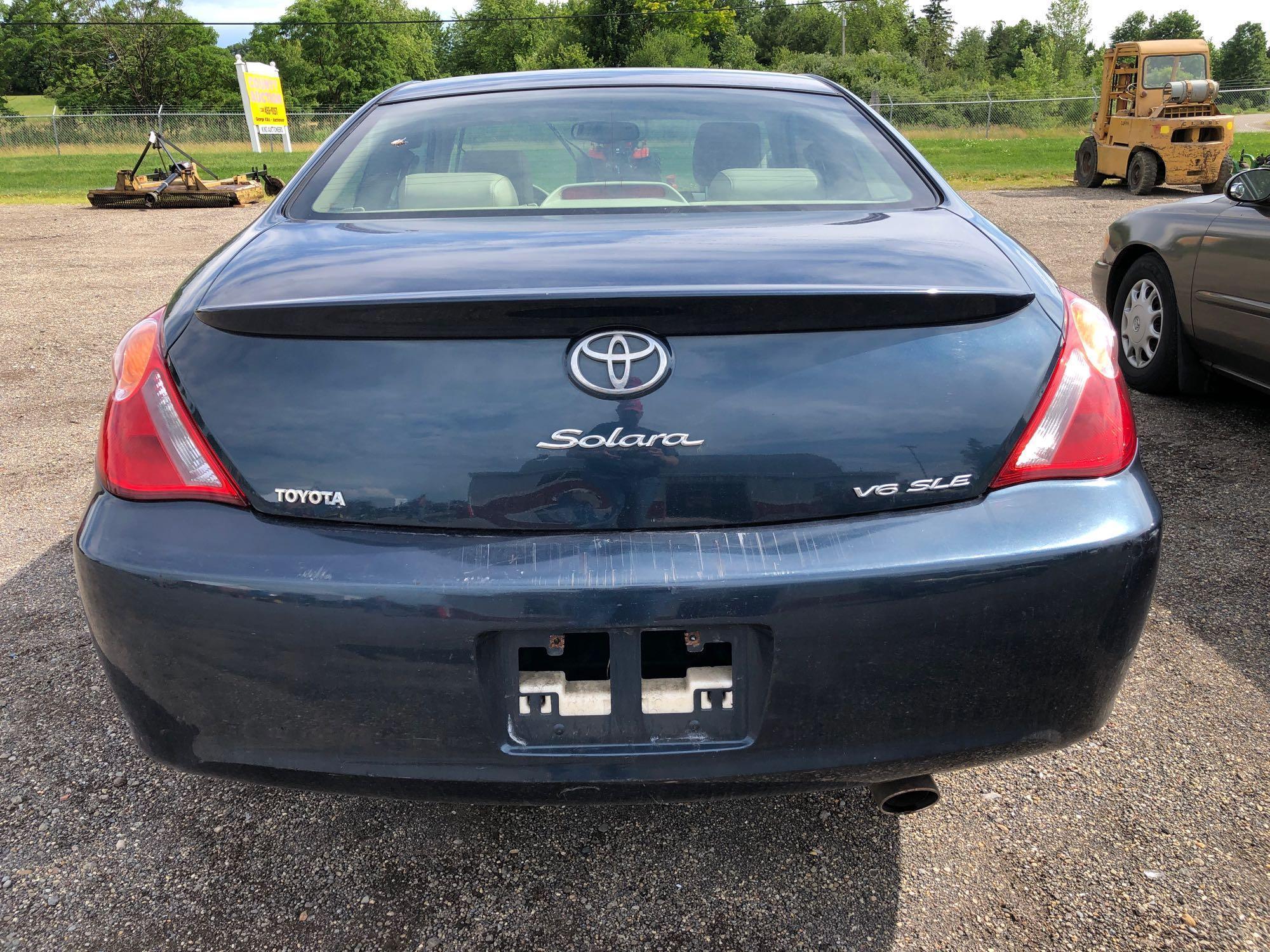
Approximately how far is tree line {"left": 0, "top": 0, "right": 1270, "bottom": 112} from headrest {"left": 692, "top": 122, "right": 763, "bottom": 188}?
187ft

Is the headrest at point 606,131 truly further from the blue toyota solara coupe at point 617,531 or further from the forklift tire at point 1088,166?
the forklift tire at point 1088,166

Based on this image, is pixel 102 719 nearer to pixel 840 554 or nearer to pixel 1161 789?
pixel 840 554

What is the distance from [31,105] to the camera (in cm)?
7269

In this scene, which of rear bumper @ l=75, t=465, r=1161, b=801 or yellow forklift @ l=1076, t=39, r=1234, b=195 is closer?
rear bumper @ l=75, t=465, r=1161, b=801

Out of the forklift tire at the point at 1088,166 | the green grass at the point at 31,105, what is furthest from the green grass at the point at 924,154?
the green grass at the point at 31,105

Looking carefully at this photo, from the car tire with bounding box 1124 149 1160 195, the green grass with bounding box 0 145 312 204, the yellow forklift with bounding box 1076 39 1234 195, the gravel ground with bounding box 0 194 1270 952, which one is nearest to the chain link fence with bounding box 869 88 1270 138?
the yellow forklift with bounding box 1076 39 1234 195

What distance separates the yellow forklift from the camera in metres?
15.8

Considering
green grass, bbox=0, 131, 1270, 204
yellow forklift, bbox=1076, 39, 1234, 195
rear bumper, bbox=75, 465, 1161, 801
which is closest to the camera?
rear bumper, bbox=75, 465, 1161, 801

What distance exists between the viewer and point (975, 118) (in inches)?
1363

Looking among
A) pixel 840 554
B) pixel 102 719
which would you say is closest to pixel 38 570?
pixel 102 719

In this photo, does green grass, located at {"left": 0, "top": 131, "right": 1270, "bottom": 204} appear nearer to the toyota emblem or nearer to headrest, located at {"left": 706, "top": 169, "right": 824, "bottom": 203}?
headrest, located at {"left": 706, "top": 169, "right": 824, "bottom": 203}

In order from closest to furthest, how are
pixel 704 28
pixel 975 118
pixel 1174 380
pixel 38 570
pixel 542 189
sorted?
pixel 542 189
pixel 38 570
pixel 1174 380
pixel 975 118
pixel 704 28

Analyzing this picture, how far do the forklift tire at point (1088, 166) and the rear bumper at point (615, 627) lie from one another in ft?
62.2

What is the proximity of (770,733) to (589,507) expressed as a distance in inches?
17.4
